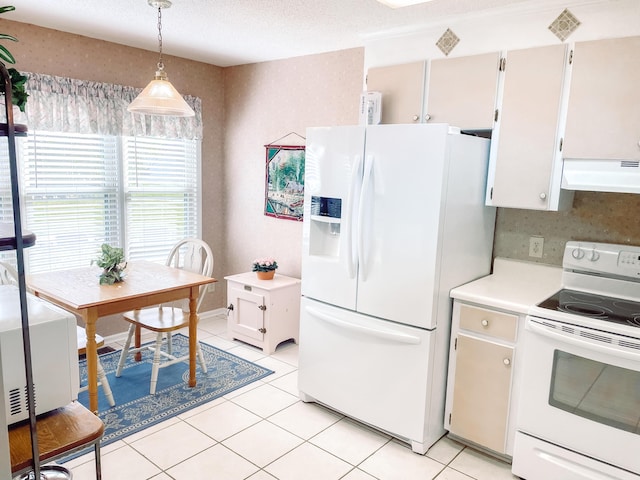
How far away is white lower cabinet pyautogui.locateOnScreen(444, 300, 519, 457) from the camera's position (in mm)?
2355

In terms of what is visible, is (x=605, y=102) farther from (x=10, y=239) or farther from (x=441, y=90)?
(x=10, y=239)

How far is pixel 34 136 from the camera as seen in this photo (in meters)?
3.33

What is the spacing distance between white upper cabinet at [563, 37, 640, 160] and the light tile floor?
171 cm

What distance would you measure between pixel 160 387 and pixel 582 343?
102 inches

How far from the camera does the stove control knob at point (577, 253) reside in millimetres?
2473

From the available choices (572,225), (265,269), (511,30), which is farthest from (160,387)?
(511,30)

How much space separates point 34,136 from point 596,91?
3.59 meters

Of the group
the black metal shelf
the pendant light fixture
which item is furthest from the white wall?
the black metal shelf

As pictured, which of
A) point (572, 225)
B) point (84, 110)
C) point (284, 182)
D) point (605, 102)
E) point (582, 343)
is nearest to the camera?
point (582, 343)

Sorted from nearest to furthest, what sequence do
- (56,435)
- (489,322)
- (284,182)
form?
(56,435), (489,322), (284,182)

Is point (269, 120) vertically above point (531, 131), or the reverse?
point (269, 120)

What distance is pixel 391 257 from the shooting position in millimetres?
2508

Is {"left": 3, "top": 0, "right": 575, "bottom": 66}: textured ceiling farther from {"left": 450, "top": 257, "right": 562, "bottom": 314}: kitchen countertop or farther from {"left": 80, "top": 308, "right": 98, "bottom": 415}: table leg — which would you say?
{"left": 80, "top": 308, "right": 98, "bottom": 415}: table leg

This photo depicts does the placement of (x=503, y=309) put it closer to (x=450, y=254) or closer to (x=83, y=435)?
(x=450, y=254)
